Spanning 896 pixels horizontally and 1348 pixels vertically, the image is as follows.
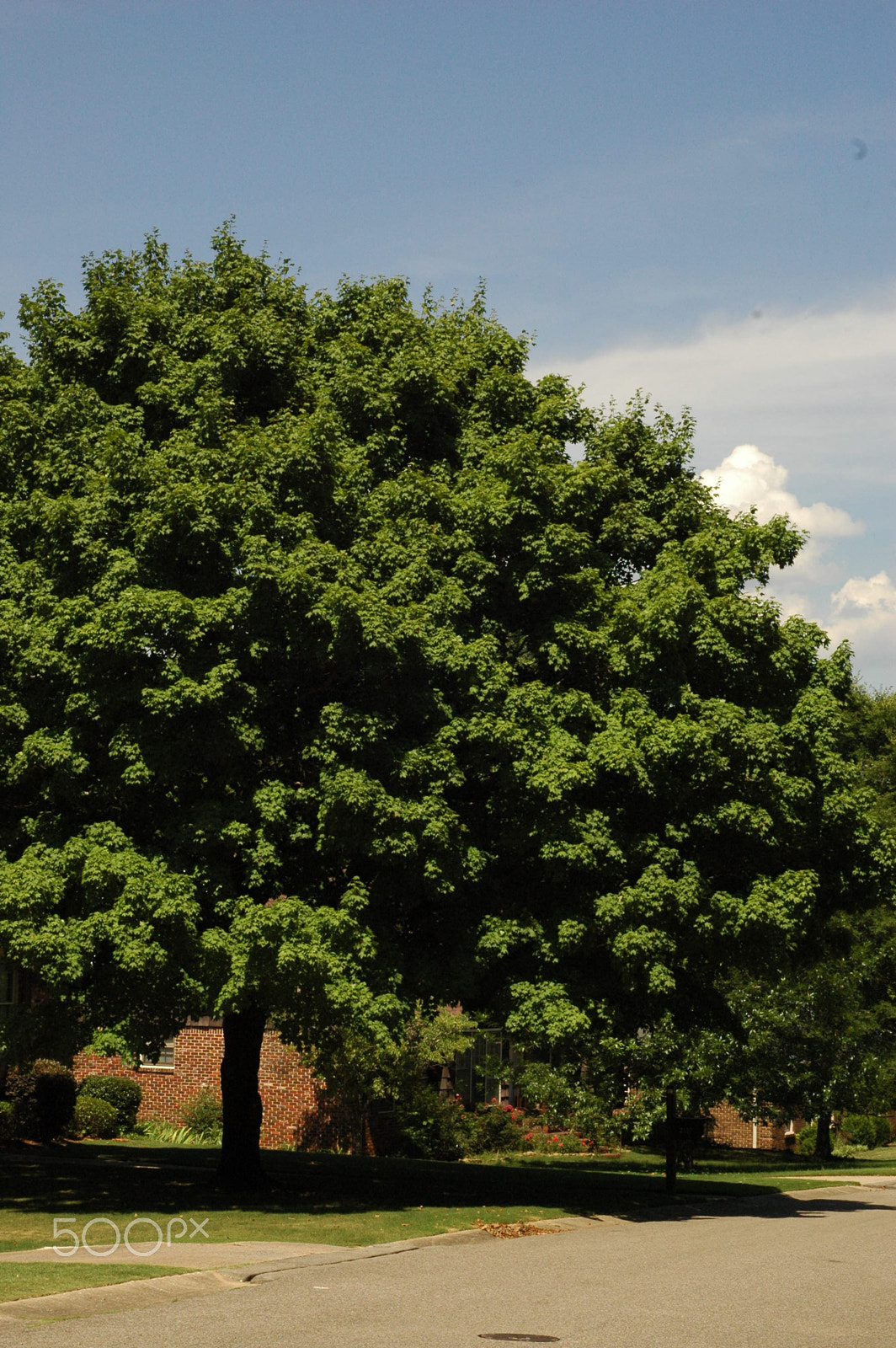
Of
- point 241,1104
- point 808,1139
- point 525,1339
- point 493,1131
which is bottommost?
point 808,1139

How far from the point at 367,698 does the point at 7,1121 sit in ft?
50.5

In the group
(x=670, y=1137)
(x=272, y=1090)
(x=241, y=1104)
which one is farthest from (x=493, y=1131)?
(x=241, y=1104)

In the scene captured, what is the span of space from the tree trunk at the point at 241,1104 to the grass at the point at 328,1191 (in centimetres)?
49

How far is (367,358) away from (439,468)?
2.12 metres

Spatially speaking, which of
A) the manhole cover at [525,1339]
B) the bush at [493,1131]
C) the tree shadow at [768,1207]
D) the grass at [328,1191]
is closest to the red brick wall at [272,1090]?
the grass at [328,1191]

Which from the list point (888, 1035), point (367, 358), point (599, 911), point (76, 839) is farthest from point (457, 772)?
point (888, 1035)

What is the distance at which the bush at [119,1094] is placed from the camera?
111 feet

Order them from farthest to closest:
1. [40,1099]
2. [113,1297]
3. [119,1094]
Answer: [119,1094]
[40,1099]
[113,1297]

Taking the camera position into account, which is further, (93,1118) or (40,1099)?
(93,1118)

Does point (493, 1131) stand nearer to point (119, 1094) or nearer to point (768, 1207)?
point (119, 1094)

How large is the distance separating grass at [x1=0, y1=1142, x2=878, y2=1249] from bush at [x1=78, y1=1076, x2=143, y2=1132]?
179cm

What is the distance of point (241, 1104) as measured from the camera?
869 inches

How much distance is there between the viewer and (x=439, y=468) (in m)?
22.1

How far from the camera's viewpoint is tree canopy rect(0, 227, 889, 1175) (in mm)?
→ 18453
